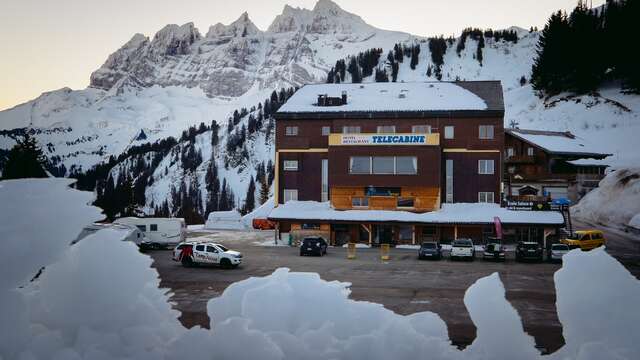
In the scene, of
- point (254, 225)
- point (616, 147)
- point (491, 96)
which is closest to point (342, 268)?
point (491, 96)

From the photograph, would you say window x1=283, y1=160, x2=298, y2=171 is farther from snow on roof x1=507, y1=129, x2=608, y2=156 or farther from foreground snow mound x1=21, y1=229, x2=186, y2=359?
foreground snow mound x1=21, y1=229, x2=186, y2=359

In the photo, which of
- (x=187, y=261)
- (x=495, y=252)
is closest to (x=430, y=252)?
(x=495, y=252)

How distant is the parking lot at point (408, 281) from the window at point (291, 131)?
16818mm

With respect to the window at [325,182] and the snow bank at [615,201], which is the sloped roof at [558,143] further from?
the window at [325,182]

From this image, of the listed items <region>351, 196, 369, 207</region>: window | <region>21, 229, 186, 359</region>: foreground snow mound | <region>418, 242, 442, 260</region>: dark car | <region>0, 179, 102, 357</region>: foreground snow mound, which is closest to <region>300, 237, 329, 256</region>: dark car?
<region>418, 242, 442, 260</region>: dark car

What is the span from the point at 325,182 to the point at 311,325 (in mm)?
46442

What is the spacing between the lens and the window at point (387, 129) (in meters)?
52.0

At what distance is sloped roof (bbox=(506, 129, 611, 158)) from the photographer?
76125 mm

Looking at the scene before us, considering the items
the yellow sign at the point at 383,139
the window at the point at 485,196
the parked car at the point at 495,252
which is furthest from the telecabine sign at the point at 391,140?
the parked car at the point at 495,252

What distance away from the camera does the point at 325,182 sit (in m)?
51.8

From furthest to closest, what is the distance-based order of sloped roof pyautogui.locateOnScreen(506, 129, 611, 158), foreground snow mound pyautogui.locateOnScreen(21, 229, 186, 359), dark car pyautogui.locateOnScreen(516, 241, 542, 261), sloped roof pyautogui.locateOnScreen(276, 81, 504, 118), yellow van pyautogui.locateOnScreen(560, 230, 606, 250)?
sloped roof pyautogui.locateOnScreen(506, 129, 611, 158), sloped roof pyautogui.locateOnScreen(276, 81, 504, 118), yellow van pyautogui.locateOnScreen(560, 230, 606, 250), dark car pyautogui.locateOnScreen(516, 241, 542, 261), foreground snow mound pyautogui.locateOnScreen(21, 229, 186, 359)

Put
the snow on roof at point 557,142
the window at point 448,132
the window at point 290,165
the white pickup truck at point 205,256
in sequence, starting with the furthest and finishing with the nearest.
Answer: the snow on roof at point 557,142
the window at point 290,165
the window at point 448,132
the white pickup truck at point 205,256

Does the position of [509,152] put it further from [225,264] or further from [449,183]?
[225,264]

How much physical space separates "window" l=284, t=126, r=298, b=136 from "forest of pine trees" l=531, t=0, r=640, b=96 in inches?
3151
